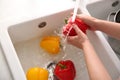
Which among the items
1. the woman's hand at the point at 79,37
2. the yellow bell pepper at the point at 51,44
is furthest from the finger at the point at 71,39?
the yellow bell pepper at the point at 51,44

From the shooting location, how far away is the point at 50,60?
3.62 ft

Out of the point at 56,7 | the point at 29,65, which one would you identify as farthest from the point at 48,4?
the point at 29,65

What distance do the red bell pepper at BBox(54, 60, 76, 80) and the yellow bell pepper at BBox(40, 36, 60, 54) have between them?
0.30 feet

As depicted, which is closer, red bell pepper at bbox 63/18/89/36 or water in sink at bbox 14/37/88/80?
red bell pepper at bbox 63/18/89/36

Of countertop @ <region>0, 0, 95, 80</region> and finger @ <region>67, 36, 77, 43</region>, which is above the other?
countertop @ <region>0, 0, 95, 80</region>

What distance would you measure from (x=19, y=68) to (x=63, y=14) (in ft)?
1.11

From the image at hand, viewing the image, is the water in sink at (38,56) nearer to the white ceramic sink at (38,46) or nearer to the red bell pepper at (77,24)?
the white ceramic sink at (38,46)

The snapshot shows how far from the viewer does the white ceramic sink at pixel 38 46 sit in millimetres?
983

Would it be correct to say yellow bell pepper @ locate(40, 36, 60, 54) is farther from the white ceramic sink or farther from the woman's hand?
the woman's hand

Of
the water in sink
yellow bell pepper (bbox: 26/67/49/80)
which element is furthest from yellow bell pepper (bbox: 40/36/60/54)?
yellow bell pepper (bbox: 26/67/49/80)

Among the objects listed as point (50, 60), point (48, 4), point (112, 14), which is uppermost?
point (48, 4)

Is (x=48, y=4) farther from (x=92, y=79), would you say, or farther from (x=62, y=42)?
(x=92, y=79)

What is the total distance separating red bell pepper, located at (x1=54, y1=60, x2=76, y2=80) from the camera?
0.98 metres

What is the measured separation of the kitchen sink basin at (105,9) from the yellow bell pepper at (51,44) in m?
0.22
